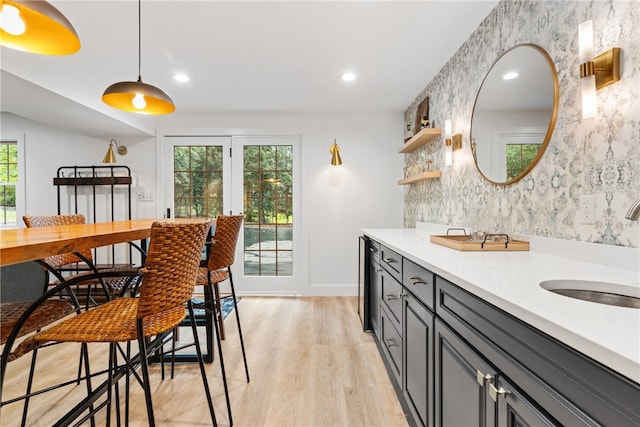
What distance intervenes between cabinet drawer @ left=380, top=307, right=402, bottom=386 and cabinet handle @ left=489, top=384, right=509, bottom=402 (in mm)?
1001

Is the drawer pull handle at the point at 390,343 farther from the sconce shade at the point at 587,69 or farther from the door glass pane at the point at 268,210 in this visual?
the door glass pane at the point at 268,210

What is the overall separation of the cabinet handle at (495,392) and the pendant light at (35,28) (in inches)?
77.4

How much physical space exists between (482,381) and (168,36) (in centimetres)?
277

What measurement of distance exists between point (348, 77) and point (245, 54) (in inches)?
38.5

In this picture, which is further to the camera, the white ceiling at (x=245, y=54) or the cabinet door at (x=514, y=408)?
the white ceiling at (x=245, y=54)

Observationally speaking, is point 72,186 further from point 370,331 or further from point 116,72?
point 370,331

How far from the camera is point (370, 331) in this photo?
2965mm

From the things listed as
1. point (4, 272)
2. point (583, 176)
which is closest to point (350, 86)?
point (583, 176)

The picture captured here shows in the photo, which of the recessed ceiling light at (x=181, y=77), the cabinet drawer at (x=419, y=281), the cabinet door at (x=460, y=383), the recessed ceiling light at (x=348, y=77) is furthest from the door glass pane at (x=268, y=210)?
the cabinet door at (x=460, y=383)

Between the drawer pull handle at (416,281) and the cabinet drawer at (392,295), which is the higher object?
the drawer pull handle at (416,281)

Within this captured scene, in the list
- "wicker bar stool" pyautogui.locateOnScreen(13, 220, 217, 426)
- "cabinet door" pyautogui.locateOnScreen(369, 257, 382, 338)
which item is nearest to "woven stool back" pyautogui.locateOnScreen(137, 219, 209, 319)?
"wicker bar stool" pyautogui.locateOnScreen(13, 220, 217, 426)

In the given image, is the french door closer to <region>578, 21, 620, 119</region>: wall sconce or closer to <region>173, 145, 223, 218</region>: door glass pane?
<region>173, 145, 223, 218</region>: door glass pane

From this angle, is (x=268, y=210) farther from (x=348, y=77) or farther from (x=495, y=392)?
(x=495, y=392)

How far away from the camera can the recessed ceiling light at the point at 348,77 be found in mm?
3000
